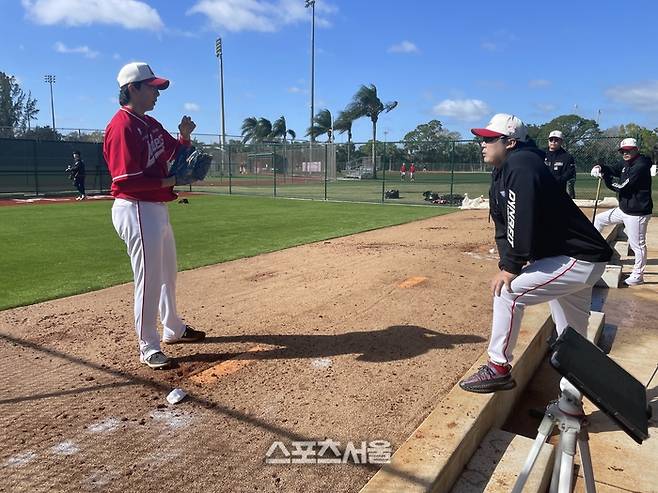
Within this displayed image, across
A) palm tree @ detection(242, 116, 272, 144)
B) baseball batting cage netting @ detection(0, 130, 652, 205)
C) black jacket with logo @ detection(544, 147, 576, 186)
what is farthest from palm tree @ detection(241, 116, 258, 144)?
black jacket with logo @ detection(544, 147, 576, 186)

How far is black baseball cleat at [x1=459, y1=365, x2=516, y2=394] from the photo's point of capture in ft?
10.9

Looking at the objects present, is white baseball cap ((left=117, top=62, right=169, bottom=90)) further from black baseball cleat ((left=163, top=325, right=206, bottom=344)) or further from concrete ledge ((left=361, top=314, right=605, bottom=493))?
concrete ledge ((left=361, top=314, right=605, bottom=493))

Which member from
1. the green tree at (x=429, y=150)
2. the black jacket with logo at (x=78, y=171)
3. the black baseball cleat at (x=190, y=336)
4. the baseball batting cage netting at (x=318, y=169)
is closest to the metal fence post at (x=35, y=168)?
the baseball batting cage netting at (x=318, y=169)

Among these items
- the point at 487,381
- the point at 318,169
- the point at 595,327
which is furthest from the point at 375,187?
the point at 487,381

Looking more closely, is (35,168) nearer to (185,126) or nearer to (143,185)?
(185,126)

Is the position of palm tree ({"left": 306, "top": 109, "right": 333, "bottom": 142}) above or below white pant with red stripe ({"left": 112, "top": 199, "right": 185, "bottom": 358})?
above

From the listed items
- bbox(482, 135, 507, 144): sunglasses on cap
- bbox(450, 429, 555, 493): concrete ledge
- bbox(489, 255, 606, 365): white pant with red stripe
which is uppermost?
bbox(482, 135, 507, 144): sunglasses on cap

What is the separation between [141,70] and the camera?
3.75m

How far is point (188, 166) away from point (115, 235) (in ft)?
25.8

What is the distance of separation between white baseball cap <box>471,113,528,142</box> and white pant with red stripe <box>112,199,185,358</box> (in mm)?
2432

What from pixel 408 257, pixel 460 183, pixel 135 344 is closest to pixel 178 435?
pixel 135 344

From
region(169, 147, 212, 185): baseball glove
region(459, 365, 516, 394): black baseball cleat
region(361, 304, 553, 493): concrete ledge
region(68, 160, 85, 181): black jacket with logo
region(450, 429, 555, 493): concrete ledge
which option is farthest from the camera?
region(68, 160, 85, 181): black jacket with logo

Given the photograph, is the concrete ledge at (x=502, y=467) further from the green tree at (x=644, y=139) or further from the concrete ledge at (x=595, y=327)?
the green tree at (x=644, y=139)

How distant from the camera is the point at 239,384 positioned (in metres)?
3.64
